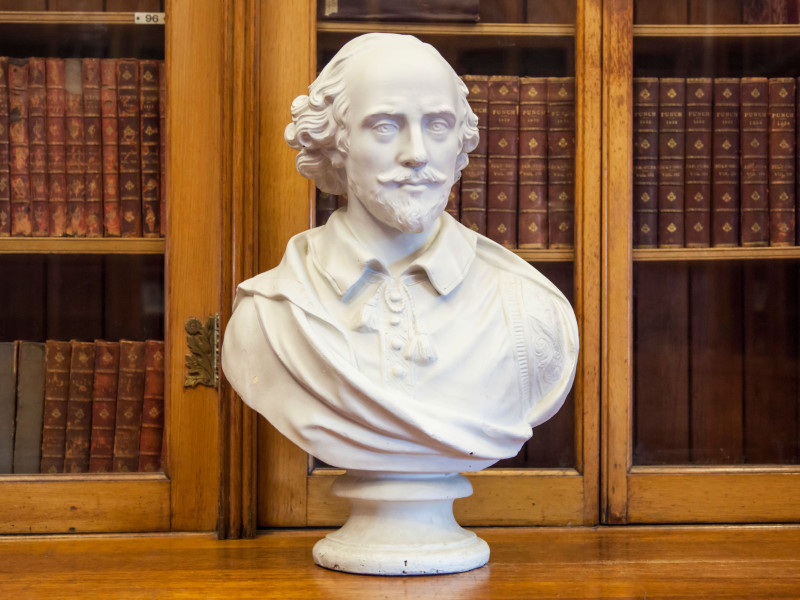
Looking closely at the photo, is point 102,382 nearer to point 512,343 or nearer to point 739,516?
point 512,343

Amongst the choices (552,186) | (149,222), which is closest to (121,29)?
(149,222)

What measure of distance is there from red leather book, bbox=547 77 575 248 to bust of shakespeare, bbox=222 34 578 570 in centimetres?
45

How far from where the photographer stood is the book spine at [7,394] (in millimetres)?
2270

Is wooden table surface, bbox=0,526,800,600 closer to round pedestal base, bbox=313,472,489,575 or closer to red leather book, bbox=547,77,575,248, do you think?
round pedestal base, bbox=313,472,489,575

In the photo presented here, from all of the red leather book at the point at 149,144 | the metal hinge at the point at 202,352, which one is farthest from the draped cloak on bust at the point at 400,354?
the red leather book at the point at 149,144

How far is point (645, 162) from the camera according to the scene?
234 centimetres

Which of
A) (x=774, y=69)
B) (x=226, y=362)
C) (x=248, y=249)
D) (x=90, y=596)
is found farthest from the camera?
(x=774, y=69)

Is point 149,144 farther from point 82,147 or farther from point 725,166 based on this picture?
point 725,166

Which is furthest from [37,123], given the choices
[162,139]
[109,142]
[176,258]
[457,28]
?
[457,28]

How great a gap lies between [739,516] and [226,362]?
1206 mm

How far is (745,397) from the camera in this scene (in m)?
2.36

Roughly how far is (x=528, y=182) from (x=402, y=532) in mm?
880

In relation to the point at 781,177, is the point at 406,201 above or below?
below

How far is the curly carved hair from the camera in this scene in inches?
71.3
